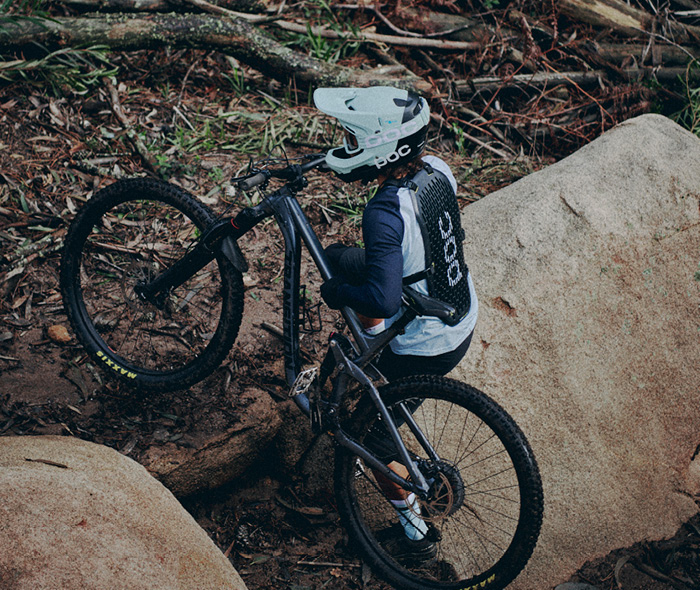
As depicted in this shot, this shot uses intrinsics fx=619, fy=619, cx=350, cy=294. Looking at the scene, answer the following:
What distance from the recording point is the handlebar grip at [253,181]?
2.87 metres

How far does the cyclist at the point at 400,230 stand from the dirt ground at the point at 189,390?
45.7 inches

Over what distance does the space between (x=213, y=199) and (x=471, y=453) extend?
2680 millimetres

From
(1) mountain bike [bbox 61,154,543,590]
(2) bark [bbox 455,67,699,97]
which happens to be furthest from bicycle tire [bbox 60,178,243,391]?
(2) bark [bbox 455,67,699,97]

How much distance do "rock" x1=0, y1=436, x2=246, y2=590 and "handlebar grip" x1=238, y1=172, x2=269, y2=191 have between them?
1.39 metres

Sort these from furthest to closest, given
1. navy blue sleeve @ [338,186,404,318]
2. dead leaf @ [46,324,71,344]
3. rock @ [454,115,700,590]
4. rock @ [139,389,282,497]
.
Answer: dead leaf @ [46,324,71,344]
rock @ [454,115,700,590]
rock @ [139,389,282,497]
navy blue sleeve @ [338,186,404,318]

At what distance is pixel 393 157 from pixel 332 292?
660 mm

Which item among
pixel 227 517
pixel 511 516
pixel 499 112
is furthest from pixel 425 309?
pixel 499 112

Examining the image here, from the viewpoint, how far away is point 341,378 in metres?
3.00

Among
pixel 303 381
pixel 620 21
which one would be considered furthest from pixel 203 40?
pixel 620 21

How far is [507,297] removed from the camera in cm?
377

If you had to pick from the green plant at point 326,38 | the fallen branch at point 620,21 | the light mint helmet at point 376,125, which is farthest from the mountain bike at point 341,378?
the fallen branch at point 620,21

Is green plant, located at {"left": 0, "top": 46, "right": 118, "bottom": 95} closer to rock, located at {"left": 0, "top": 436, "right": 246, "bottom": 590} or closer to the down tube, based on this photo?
the down tube

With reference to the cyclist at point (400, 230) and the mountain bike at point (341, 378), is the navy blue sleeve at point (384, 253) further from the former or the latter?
the mountain bike at point (341, 378)

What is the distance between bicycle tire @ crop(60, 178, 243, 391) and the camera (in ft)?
10.7
